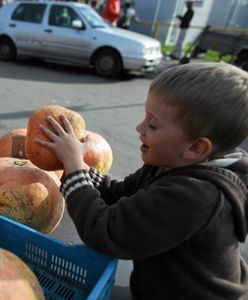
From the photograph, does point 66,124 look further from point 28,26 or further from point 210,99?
point 28,26

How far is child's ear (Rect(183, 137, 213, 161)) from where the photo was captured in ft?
4.12

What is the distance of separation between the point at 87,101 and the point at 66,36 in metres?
2.72

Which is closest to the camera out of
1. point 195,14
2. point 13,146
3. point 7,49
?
point 13,146

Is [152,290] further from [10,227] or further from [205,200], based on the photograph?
[10,227]

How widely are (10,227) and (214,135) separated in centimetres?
95

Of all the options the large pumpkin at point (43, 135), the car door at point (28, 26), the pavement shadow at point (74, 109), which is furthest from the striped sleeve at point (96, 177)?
the car door at point (28, 26)

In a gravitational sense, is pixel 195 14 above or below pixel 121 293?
above

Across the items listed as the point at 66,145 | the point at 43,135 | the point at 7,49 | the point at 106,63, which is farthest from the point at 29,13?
the point at 66,145

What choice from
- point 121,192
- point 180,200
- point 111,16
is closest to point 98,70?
point 111,16

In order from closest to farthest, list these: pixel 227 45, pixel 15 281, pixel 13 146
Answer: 1. pixel 15 281
2. pixel 13 146
3. pixel 227 45

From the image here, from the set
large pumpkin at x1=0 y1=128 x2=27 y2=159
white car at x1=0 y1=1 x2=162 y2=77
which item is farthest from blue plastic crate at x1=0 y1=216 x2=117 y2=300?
white car at x1=0 y1=1 x2=162 y2=77

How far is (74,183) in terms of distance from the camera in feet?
4.62

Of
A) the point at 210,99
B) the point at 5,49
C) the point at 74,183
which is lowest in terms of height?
the point at 5,49

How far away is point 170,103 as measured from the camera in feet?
4.05
